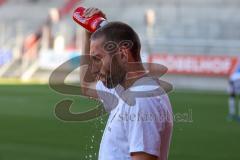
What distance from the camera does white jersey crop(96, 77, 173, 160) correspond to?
2.96 m

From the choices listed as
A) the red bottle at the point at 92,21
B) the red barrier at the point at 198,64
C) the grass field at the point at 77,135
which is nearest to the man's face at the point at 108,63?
the red bottle at the point at 92,21

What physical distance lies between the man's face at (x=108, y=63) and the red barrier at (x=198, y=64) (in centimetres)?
2068

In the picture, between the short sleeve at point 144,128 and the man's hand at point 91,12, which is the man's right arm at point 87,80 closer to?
the man's hand at point 91,12

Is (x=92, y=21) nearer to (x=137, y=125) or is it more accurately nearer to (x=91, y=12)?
(x=91, y=12)

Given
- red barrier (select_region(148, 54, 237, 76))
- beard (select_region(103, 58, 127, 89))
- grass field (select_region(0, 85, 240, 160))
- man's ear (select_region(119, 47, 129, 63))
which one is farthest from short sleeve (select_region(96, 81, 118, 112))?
red barrier (select_region(148, 54, 237, 76))

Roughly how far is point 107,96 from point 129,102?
488 millimetres

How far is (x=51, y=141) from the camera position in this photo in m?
10.4

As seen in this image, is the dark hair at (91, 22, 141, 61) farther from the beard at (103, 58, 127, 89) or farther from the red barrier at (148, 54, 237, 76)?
the red barrier at (148, 54, 237, 76)

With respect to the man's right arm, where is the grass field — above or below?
below

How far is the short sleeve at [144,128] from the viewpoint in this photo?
9.67ft

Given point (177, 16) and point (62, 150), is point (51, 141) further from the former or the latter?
point (177, 16)

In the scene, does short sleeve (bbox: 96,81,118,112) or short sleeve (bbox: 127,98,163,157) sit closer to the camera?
short sleeve (bbox: 127,98,163,157)

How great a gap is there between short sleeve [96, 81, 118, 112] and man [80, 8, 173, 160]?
0.33 ft

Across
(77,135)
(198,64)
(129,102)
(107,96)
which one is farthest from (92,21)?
(198,64)
